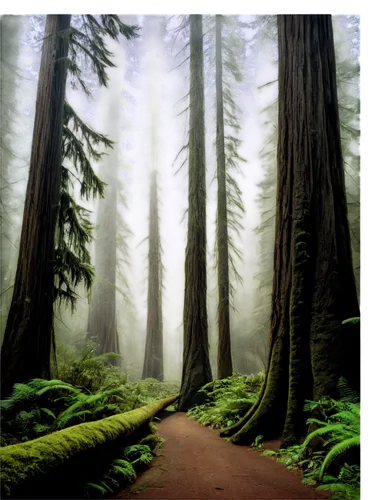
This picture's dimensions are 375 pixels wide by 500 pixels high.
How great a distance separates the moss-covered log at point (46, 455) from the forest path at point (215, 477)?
1.58 ft

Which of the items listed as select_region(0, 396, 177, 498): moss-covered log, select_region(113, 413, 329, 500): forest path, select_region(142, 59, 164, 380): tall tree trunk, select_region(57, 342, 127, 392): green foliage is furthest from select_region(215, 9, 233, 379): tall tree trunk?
select_region(0, 396, 177, 498): moss-covered log

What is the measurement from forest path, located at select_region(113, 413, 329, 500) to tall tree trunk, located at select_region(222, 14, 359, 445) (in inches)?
22.8

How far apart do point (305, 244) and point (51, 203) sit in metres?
4.45

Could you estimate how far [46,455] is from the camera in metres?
2.30

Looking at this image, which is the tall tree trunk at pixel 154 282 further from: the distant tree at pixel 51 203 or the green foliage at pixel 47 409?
the green foliage at pixel 47 409

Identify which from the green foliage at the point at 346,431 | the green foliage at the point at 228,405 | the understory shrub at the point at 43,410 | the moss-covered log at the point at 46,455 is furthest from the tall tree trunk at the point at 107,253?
the green foliage at the point at 346,431

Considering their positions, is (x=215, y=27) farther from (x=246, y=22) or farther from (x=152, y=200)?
(x=152, y=200)

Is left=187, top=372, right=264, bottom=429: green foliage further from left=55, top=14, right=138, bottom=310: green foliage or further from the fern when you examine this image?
left=55, top=14, right=138, bottom=310: green foliage

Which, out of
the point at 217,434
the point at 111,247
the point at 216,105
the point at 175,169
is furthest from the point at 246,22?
the point at 217,434

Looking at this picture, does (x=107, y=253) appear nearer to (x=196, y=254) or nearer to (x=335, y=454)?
Answer: (x=196, y=254)

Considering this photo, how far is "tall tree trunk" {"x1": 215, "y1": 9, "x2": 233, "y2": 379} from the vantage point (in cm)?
1068

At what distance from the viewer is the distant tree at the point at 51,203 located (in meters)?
5.42

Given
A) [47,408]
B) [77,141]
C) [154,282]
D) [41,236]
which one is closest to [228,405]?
[47,408]

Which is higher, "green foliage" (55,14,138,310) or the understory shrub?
"green foliage" (55,14,138,310)
